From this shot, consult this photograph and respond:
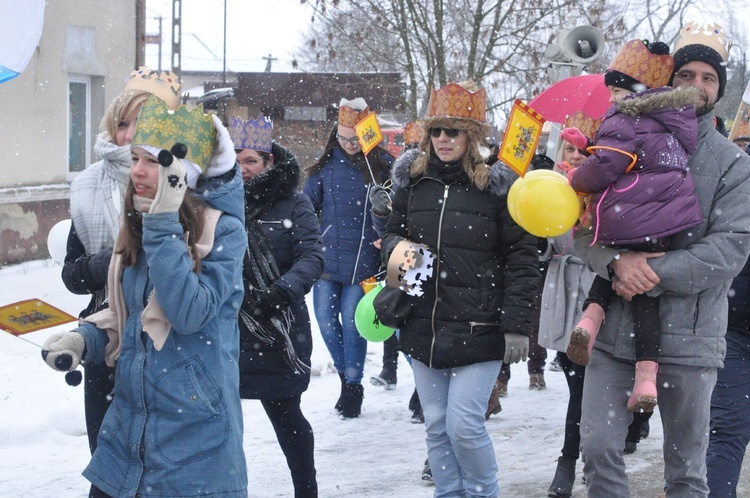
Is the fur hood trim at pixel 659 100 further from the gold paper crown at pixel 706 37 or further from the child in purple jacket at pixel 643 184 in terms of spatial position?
the gold paper crown at pixel 706 37

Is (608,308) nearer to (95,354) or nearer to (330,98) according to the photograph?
(95,354)

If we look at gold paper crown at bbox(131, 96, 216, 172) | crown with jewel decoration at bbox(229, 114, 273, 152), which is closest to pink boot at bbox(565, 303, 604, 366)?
gold paper crown at bbox(131, 96, 216, 172)

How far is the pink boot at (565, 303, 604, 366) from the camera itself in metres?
3.71

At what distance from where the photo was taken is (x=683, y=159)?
11.9ft

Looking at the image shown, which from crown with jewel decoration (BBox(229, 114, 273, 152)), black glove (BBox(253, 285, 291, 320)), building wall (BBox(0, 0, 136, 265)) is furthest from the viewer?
building wall (BBox(0, 0, 136, 265))

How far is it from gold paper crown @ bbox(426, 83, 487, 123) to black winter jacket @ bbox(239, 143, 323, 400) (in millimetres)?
865

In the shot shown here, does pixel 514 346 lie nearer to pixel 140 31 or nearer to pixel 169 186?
pixel 169 186

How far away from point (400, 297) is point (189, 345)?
1.52 metres

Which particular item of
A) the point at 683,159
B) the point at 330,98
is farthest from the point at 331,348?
the point at 330,98

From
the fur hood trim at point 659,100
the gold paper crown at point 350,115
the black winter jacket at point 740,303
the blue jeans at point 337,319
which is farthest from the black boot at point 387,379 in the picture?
the fur hood trim at point 659,100

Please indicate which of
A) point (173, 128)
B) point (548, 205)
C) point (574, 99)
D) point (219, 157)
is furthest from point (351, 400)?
point (173, 128)

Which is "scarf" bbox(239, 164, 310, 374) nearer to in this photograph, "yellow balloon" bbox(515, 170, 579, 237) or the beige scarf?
the beige scarf

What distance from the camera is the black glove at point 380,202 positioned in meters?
6.84

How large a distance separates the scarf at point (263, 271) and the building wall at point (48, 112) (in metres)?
8.14
